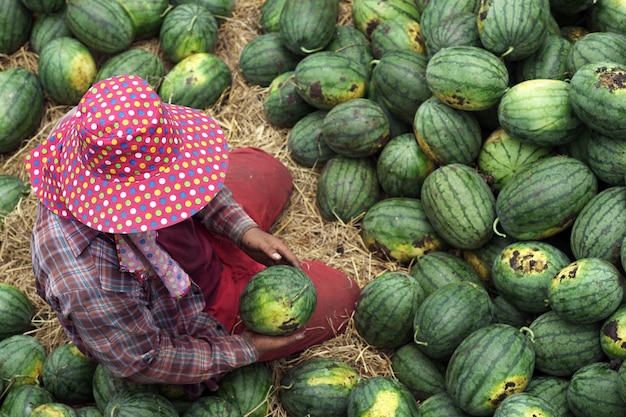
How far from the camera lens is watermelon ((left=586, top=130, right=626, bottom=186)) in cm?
390

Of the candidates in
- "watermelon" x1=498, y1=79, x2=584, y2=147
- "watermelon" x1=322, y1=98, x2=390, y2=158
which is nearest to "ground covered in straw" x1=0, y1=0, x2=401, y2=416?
"watermelon" x1=322, y1=98, x2=390, y2=158

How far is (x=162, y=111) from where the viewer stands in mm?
3150

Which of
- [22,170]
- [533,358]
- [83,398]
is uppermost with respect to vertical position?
[533,358]

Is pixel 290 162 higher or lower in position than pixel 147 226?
lower

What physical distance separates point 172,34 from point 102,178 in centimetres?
270

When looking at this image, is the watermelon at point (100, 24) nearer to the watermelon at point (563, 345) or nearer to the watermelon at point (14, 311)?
the watermelon at point (14, 311)

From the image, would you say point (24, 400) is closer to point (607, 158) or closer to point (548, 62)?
point (607, 158)

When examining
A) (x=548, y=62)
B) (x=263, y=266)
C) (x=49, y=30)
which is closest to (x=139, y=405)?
(x=263, y=266)

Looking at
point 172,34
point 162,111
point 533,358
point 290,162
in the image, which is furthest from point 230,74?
point 533,358

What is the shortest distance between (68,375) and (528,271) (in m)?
2.40

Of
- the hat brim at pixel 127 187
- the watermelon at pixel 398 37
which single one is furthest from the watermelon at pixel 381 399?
the watermelon at pixel 398 37

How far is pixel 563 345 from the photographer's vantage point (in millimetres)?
3635

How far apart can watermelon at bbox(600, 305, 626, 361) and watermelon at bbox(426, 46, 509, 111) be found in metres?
1.31

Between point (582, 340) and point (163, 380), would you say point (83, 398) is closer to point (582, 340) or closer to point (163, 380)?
point (163, 380)
